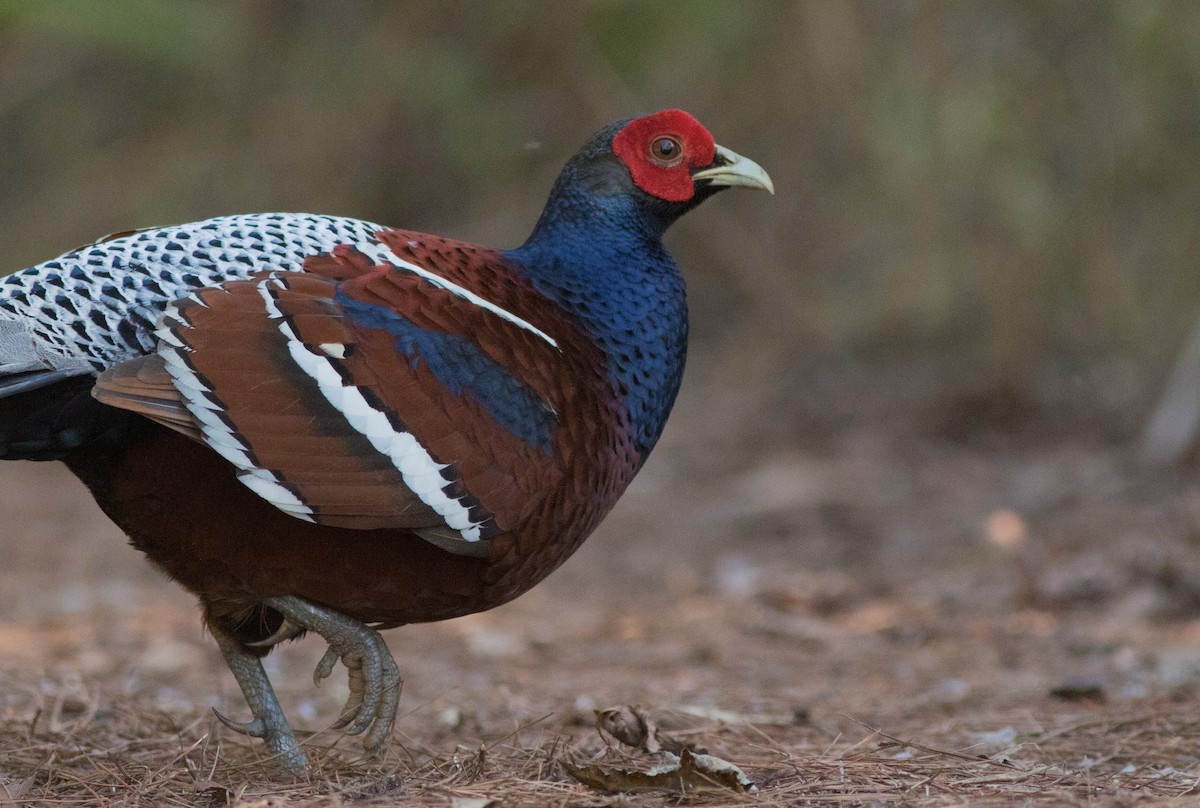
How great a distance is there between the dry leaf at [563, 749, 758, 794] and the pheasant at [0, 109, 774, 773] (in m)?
0.57

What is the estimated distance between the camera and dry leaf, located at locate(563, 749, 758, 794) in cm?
303

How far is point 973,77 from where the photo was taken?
8070mm

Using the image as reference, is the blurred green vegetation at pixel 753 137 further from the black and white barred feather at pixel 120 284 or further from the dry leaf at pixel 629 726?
the dry leaf at pixel 629 726

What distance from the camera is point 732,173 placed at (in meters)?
4.02

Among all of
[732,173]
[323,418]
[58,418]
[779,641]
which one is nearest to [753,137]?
[779,641]

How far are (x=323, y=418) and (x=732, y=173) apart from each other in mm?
1498

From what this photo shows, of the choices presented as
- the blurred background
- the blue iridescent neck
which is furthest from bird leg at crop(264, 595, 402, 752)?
the blurred background

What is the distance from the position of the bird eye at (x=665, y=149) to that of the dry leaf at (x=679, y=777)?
172cm

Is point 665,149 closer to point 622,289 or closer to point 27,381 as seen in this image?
point 622,289

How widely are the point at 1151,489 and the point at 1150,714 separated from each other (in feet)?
10.6

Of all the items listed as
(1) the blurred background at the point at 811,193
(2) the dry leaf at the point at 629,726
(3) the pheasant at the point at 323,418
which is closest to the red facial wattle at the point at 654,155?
(3) the pheasant at the point at 323,418

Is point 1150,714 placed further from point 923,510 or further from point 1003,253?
point 1003,253

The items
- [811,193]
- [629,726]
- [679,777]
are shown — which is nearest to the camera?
[679,777]

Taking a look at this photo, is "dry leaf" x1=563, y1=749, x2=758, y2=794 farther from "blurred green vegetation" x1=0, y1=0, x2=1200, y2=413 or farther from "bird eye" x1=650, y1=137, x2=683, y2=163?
"blurred green vegetation" x1=0, y1=0, x2=1200, y2=413
